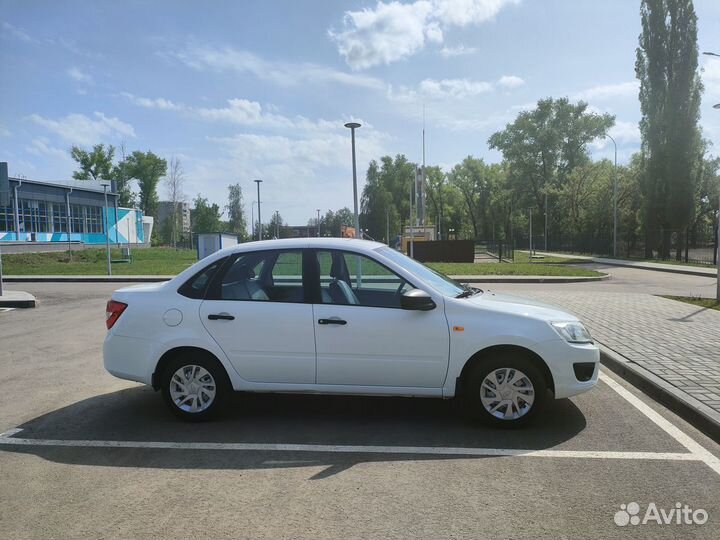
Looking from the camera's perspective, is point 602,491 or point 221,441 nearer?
point 602,491

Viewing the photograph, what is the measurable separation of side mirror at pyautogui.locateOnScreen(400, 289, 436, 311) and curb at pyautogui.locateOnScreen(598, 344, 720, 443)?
249 cm

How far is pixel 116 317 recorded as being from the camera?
5.00 m

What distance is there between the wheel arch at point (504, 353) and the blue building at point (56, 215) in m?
40.5

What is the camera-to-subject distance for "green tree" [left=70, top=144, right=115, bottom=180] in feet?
265

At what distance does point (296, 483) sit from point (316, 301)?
1.60m

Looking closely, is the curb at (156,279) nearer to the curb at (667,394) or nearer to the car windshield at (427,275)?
the curb at (667,394)

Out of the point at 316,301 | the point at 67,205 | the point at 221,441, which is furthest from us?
the point at 67,205

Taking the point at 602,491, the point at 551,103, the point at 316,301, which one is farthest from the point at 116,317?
the point at 551,103

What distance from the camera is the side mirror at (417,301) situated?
14.5 feet

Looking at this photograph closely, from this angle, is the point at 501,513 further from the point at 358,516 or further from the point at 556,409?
the point at 556,409

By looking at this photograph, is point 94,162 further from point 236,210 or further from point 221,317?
point 221,317

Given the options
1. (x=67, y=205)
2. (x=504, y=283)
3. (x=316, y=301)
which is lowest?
(x=504, y=283)

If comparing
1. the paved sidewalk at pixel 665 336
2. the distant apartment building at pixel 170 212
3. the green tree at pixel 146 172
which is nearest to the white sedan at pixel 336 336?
the paved sidewalk at pixel 665 336

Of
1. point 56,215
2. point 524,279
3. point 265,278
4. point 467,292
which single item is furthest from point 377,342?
point 56,215
